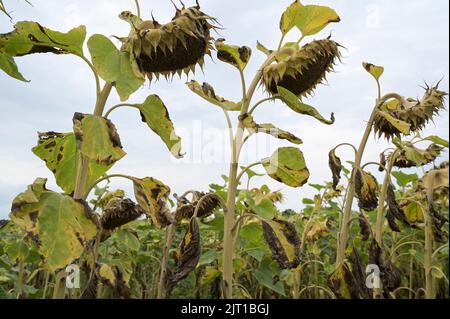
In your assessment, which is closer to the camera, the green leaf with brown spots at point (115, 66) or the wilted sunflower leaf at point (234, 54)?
the green leaf with brown spots at point (115, 66)

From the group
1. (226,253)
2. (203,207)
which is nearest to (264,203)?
(203,207)

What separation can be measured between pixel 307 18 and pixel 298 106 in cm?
37

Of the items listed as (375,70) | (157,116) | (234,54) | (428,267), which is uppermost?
(375,70)

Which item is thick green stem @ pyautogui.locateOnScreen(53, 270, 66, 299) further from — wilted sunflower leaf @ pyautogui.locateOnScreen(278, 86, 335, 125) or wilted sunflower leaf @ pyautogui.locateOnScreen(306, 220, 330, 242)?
wilted sunflower leaf @ pyautogui.locateOnScreen(306, 220, 330, 242)

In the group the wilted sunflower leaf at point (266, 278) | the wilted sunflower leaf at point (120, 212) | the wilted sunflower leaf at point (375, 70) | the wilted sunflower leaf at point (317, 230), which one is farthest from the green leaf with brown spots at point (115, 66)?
the wilted sunflower leaf at point (317, 230)

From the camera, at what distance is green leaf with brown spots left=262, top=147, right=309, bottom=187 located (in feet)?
5.24

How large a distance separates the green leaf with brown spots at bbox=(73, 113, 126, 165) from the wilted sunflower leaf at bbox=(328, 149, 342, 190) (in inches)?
45.6

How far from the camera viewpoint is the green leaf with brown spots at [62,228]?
43.8 inches

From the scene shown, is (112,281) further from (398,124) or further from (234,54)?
(398,124)

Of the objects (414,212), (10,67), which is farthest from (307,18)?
(414,212)

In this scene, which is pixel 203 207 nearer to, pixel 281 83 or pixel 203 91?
pixel 203 91

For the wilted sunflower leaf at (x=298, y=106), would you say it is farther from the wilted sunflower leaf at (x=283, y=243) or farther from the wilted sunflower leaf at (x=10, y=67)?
the wilted sunflower leaf at (x=10, y=67)

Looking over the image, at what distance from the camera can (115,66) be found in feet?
4.07

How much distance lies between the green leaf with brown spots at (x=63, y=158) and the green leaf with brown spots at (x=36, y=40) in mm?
266
